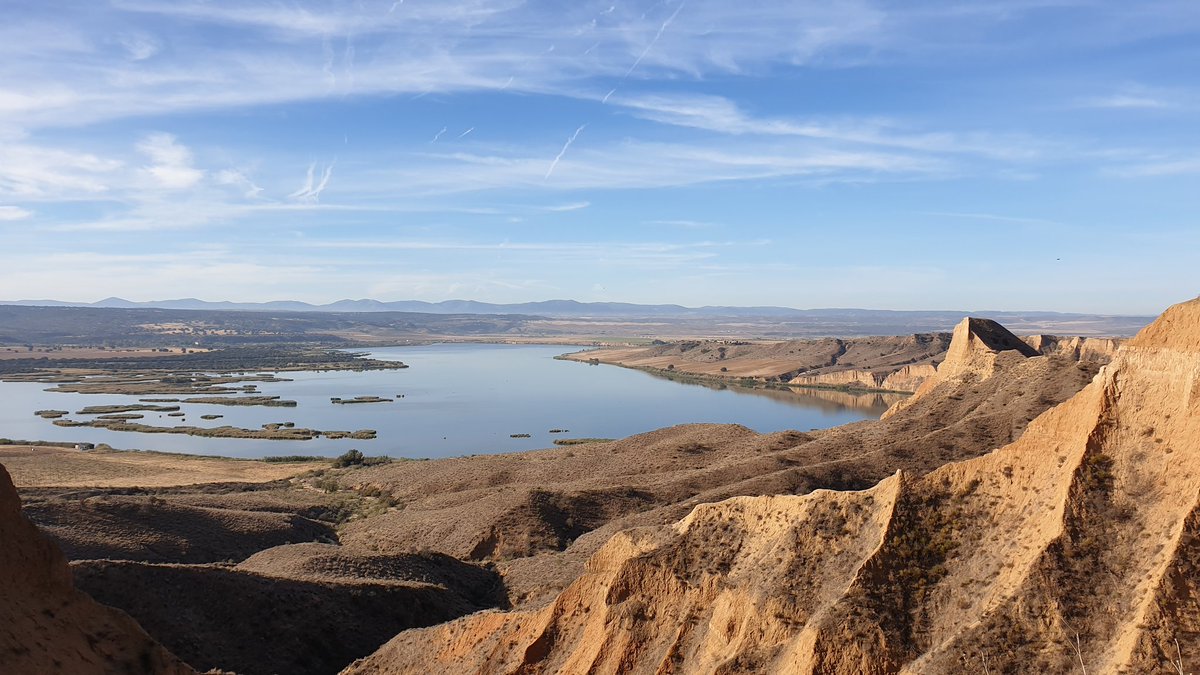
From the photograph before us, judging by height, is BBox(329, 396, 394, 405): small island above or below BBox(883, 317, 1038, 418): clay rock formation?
below

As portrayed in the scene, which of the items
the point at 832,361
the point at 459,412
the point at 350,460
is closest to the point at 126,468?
the point at 350,460

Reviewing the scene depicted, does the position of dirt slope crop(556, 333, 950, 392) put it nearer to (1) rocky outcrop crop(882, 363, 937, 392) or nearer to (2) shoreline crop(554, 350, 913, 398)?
(1) rocky outcrop crop(882, 363, 937, 392)

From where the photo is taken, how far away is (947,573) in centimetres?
1909

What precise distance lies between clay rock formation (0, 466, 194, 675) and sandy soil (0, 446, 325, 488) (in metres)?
43.7

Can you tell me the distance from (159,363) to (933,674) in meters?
185

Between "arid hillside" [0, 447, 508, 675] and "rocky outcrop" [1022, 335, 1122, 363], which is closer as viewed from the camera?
"arid hillside" [0, 447, 508, 675]

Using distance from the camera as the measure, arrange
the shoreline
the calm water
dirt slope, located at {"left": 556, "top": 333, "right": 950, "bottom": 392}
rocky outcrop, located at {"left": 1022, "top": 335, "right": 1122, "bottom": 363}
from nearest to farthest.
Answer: the calm water < rocky outcrop, located at {"left": 1022, "top": 335, "right": 1122, "bottom": 363} < the shoreline < dirt slope, located at {"left": 556, "top": 333, "right": 950, "bottom": 392}

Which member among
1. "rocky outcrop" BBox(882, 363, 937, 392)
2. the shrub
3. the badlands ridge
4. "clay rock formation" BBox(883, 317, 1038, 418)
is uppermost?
"clay rock formation" BBox(883, 317, 1038, 418)

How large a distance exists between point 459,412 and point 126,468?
44155 millimetres

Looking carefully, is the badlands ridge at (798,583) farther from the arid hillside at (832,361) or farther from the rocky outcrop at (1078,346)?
the arid hillside at (832,361)

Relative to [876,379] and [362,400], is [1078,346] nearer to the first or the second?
[876,379]

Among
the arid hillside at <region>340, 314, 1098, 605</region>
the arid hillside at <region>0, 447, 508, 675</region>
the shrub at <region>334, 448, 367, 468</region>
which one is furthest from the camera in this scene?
the shrub at <region>334, 448, 367, 468</region>

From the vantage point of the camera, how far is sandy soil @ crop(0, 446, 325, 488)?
5884 centimetres

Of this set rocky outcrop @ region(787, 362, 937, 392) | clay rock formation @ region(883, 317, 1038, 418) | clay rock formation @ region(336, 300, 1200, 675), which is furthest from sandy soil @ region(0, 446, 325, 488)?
rocky outcrop @ region(787, 362, 937, 392)
